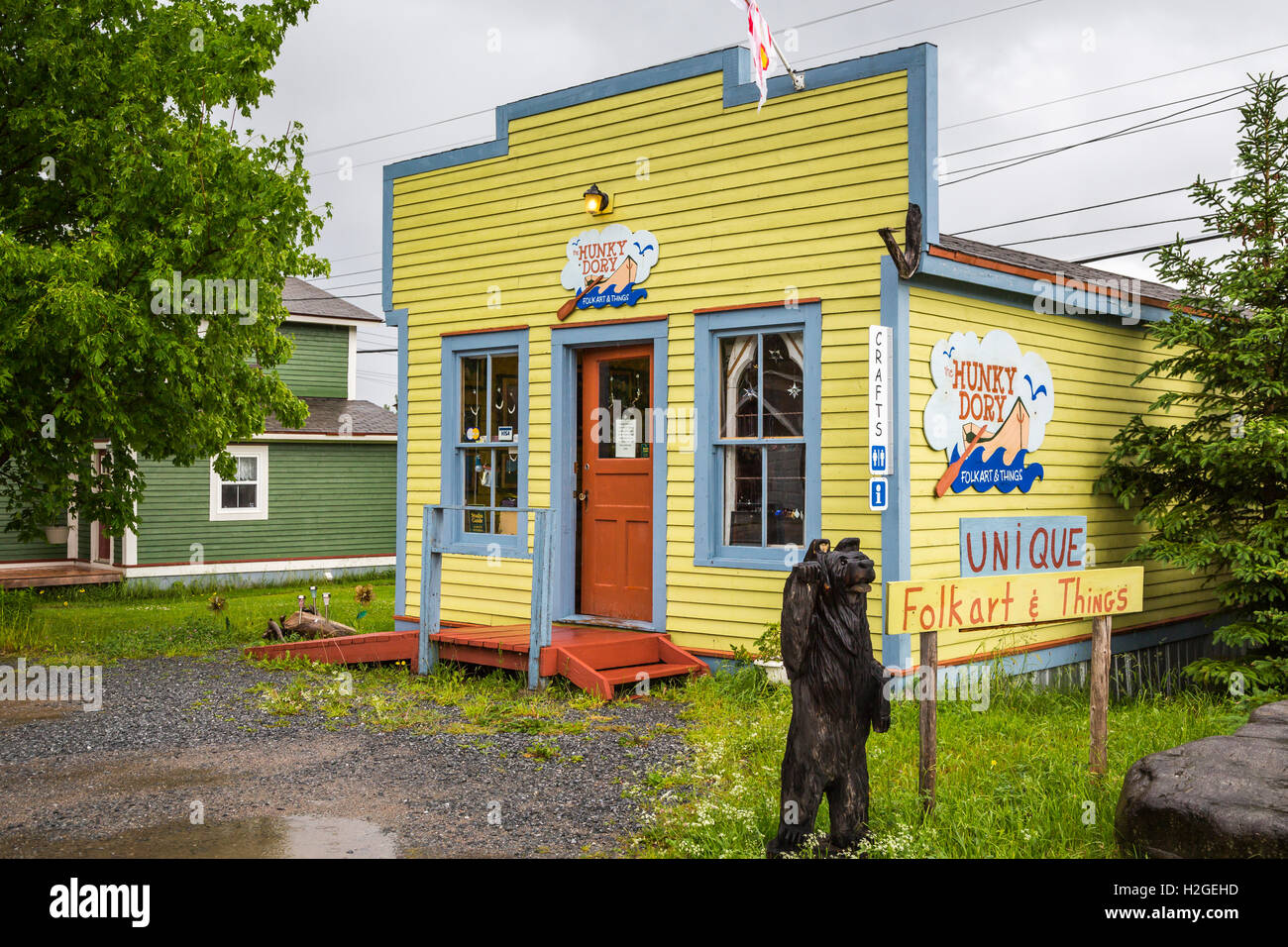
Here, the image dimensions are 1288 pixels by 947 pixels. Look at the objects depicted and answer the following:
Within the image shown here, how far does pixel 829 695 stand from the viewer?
15.4 ft

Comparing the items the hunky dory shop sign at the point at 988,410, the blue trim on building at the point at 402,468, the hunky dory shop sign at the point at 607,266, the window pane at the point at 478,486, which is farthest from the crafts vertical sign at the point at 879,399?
the blue trim on building at the point at 402,468

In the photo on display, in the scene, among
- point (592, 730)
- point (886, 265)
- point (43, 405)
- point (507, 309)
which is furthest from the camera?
point (43, 405)

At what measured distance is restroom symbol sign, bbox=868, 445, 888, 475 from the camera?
25.7 ft

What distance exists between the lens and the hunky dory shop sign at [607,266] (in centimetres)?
965

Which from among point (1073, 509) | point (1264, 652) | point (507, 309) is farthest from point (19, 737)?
point (1264, 652)

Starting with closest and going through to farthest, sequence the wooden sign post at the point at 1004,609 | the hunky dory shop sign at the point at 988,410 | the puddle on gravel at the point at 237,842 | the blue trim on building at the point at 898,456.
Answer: the puddle on gravel at the point at 237,842 < the wooden sign post at the point at 1004,609 < the blue trim on building at the point at 898,456 < the hunky dory shop sign at the point at 988,410

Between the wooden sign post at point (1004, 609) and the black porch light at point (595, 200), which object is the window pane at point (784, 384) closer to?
the black porch light at point (595, 200)

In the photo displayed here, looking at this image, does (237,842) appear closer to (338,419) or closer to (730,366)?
(730,366)

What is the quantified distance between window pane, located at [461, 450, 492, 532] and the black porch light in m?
2.58

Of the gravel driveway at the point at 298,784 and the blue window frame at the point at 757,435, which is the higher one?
the blue window frame at the point at 757,435

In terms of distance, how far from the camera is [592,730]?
24.8 feet

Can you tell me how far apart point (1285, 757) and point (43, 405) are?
1128 cm

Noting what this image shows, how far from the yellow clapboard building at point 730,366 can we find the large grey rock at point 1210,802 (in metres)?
3.18
